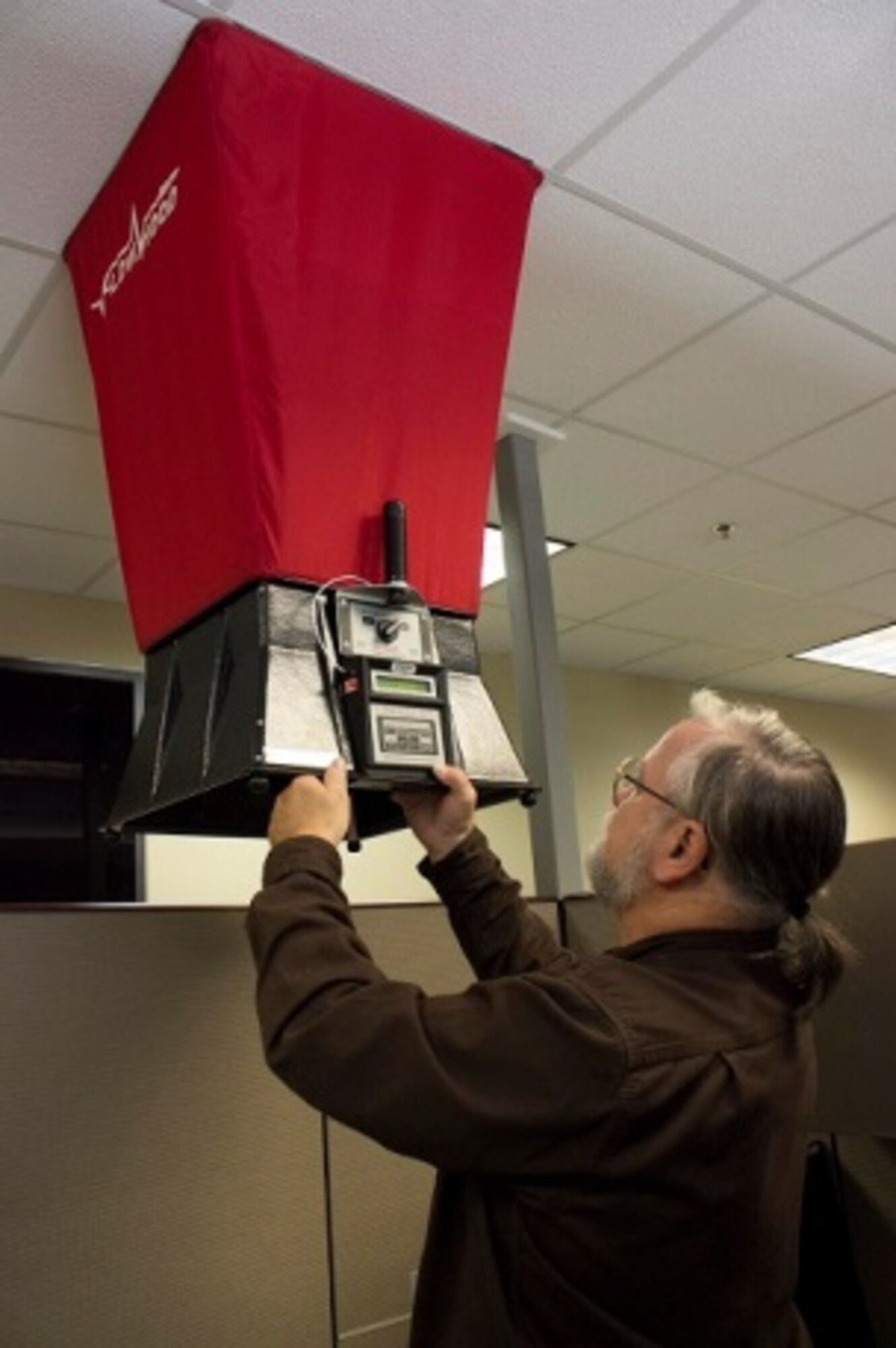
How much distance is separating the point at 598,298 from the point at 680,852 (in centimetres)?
149

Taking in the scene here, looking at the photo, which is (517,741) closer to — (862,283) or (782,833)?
(862,283)

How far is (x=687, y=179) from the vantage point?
205 centimetres

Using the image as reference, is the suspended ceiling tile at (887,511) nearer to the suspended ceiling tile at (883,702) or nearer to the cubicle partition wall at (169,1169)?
the cubicle partition wall at (169,1169)

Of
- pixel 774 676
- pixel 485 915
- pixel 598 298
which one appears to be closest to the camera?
pixel 485 915

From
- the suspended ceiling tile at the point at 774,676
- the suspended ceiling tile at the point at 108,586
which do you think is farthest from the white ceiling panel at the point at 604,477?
the suspended ceiling tile at the point at 774,676

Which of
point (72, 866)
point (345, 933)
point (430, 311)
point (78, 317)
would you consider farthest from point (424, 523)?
point (72, 866)

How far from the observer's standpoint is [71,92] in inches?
69.1

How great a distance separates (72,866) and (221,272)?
229 centimetres

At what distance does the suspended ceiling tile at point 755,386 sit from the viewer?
8.38ft

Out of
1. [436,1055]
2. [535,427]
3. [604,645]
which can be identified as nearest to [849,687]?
[604,645]

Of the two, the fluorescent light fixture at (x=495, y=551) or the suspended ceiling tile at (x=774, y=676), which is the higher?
the fluorescent light fixture at (x=495, y=551)

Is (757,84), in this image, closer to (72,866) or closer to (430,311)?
(430,311)

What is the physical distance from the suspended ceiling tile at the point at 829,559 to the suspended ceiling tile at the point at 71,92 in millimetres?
2738

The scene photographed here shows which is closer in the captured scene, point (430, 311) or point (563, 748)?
point (430, 311)
